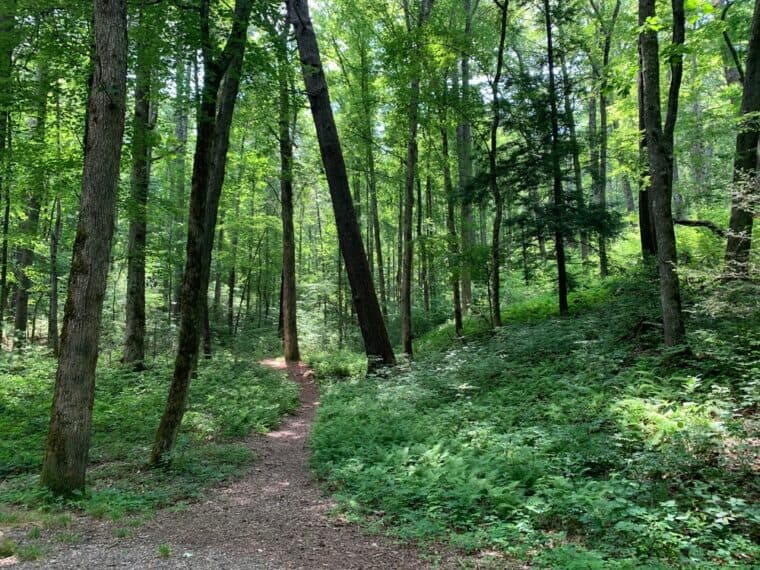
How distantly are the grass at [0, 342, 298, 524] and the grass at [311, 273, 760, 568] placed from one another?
62.9 inches

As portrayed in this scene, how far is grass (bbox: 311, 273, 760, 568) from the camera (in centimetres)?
361

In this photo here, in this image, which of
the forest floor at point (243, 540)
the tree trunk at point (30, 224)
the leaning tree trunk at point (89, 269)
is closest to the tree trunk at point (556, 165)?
the forest floor at point (243, 540)

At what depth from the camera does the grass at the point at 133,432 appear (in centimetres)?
506

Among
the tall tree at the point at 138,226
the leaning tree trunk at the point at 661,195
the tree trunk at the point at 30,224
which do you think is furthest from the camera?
the tree trunk at the point at 30,224

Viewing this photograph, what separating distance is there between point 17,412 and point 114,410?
1695 mm

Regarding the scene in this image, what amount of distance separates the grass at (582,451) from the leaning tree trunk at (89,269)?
3042mm

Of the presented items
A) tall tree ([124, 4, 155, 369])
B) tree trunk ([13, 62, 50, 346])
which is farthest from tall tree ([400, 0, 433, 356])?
tree trunk ([13, 62, 50, 346])

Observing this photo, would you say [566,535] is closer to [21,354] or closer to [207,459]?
[207,459]

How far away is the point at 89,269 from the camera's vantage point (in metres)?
5.12

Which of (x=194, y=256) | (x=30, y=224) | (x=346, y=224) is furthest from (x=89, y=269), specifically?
(x=30, y=224)

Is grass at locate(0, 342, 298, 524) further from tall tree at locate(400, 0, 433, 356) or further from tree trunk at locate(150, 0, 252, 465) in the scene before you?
tall tree at locate(400, 0, 433, 356)

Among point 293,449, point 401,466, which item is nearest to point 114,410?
point 293,449

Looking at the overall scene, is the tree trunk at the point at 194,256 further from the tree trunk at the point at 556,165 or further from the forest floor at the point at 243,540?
the tree trunk at the point at 556,165

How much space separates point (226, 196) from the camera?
1972 centimetres
